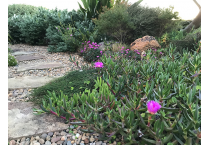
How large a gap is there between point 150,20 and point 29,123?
5.60 metres

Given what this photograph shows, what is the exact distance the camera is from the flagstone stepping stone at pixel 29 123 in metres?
1.43

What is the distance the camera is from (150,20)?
5840 millimetres

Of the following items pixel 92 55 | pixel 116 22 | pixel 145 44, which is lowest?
pixel 92 55

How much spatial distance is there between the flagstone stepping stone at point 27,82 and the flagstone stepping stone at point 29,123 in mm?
811

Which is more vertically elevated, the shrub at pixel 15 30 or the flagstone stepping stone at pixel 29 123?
the shrub at pixel 15 30

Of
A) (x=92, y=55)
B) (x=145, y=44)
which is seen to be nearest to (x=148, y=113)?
(x=92, y=55)

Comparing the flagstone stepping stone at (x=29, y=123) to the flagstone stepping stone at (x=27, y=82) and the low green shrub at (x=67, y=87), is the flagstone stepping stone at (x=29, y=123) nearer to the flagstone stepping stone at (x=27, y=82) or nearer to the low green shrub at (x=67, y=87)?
the low green shrub at (x=67, y=87)

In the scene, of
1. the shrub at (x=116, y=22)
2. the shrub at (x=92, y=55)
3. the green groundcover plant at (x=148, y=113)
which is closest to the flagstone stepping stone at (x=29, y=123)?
the green groundcover plant at (x=148, y=113)

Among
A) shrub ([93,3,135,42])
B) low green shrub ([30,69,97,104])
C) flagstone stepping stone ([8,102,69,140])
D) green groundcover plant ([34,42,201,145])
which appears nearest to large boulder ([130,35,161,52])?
shrub ([93,3,135,42])

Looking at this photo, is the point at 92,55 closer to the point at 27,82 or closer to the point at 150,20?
the point at 27,82

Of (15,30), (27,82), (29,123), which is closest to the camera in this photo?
(29,123)

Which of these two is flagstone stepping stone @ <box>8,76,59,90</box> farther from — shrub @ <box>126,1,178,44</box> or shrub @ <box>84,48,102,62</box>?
shrub @ <box>126,1,178,44</box>

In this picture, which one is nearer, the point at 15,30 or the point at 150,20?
the point at 150,20

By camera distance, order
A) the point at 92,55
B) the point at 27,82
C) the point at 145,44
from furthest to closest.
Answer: the point at 145,44, the point at 92,55, the point at 27,82
